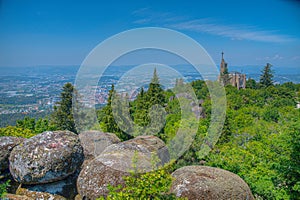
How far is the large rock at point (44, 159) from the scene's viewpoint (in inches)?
335

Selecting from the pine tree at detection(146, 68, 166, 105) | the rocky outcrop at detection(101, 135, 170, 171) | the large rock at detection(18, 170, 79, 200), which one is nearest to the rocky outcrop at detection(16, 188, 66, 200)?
Answer: the large rock at detection(18, 170, 79, 200)

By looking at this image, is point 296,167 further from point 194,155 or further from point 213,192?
point 194,155

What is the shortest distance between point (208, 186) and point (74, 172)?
526 centimetres

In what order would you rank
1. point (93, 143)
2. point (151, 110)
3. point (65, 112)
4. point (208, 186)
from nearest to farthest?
point (208, 186) < point (93, 143) < point (151, 110) < point (65, 112)

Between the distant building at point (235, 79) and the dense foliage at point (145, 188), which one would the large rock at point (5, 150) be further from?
the distant building at point (235, 79)

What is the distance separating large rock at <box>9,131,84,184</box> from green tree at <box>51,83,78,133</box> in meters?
19.1

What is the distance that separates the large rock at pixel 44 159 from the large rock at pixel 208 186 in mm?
4043

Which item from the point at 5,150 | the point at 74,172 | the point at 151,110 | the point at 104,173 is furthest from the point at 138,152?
the point at 151,110

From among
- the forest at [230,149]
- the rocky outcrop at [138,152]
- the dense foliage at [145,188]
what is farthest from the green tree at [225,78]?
the dense foliage at [145,188]

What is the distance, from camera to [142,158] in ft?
27.6

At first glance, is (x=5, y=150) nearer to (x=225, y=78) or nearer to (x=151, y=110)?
(x=151, y=110)

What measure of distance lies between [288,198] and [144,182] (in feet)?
25.8

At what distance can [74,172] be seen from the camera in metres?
9.65

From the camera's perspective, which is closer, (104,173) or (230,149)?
(104,173)
